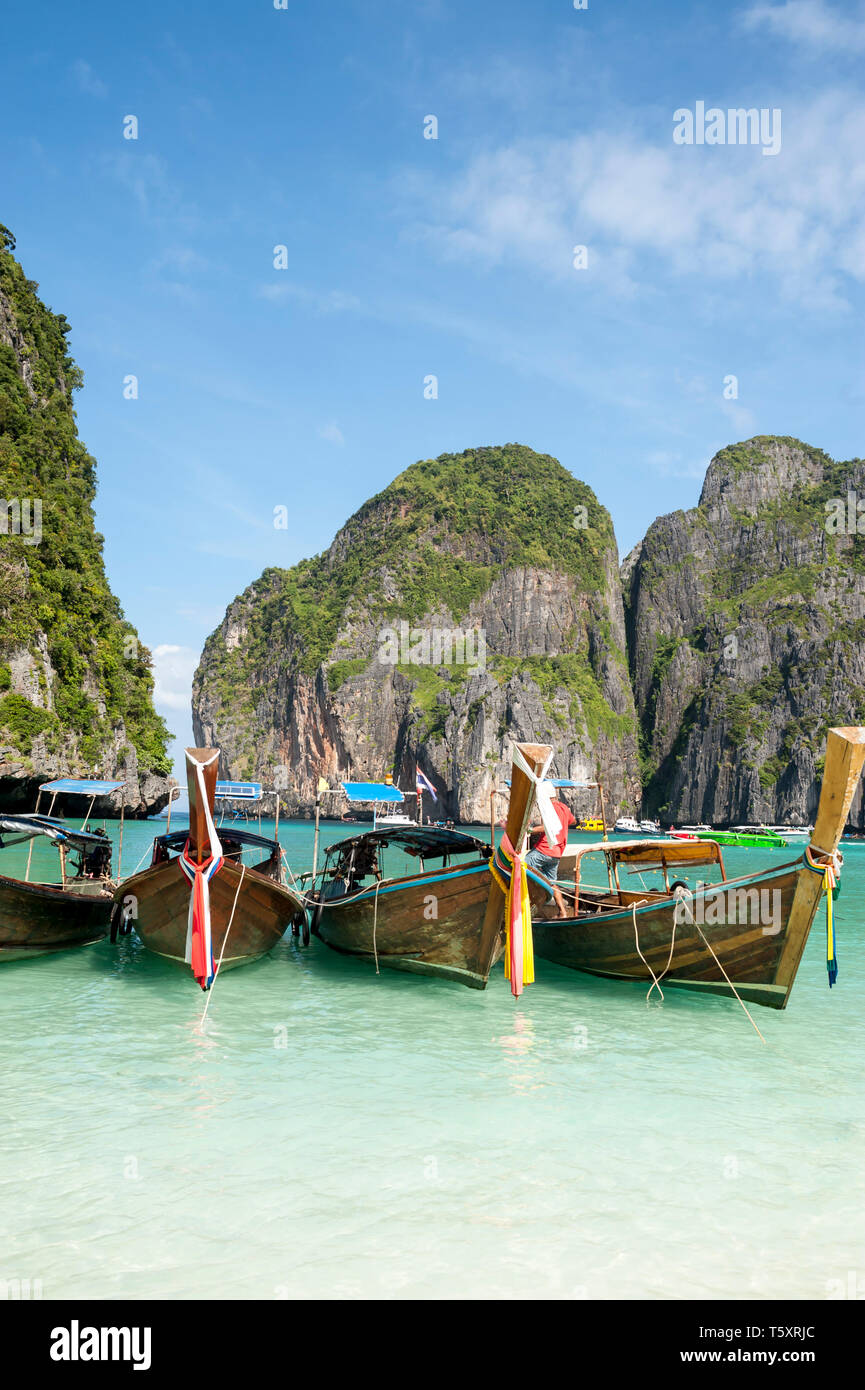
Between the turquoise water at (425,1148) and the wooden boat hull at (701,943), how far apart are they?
44 cm

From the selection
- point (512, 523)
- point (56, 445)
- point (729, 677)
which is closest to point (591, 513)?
point (512, 523)

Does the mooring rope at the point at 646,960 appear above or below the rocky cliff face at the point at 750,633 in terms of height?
below

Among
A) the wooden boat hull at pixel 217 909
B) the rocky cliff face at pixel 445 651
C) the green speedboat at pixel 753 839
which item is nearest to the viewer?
the wooden boat hull at pixel 217 909

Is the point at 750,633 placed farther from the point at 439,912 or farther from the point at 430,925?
the point at 439,912

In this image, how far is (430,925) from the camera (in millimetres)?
10586

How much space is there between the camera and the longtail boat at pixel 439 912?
369 inches

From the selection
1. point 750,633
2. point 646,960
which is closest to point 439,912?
point 646,960

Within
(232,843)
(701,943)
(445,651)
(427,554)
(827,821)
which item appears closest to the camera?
(827,821)

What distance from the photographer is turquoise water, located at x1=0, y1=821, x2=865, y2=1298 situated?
175 inches

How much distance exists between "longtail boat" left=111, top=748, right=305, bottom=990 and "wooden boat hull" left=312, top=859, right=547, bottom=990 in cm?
121

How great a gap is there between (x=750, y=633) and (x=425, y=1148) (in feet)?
327

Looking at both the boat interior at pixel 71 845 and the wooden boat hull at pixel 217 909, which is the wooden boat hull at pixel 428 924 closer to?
the wooden boat hull at pixel 217 909

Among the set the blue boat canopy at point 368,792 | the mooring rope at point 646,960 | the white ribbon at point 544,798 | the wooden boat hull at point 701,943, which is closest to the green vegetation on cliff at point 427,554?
the blue boat canopy at point 368,792
